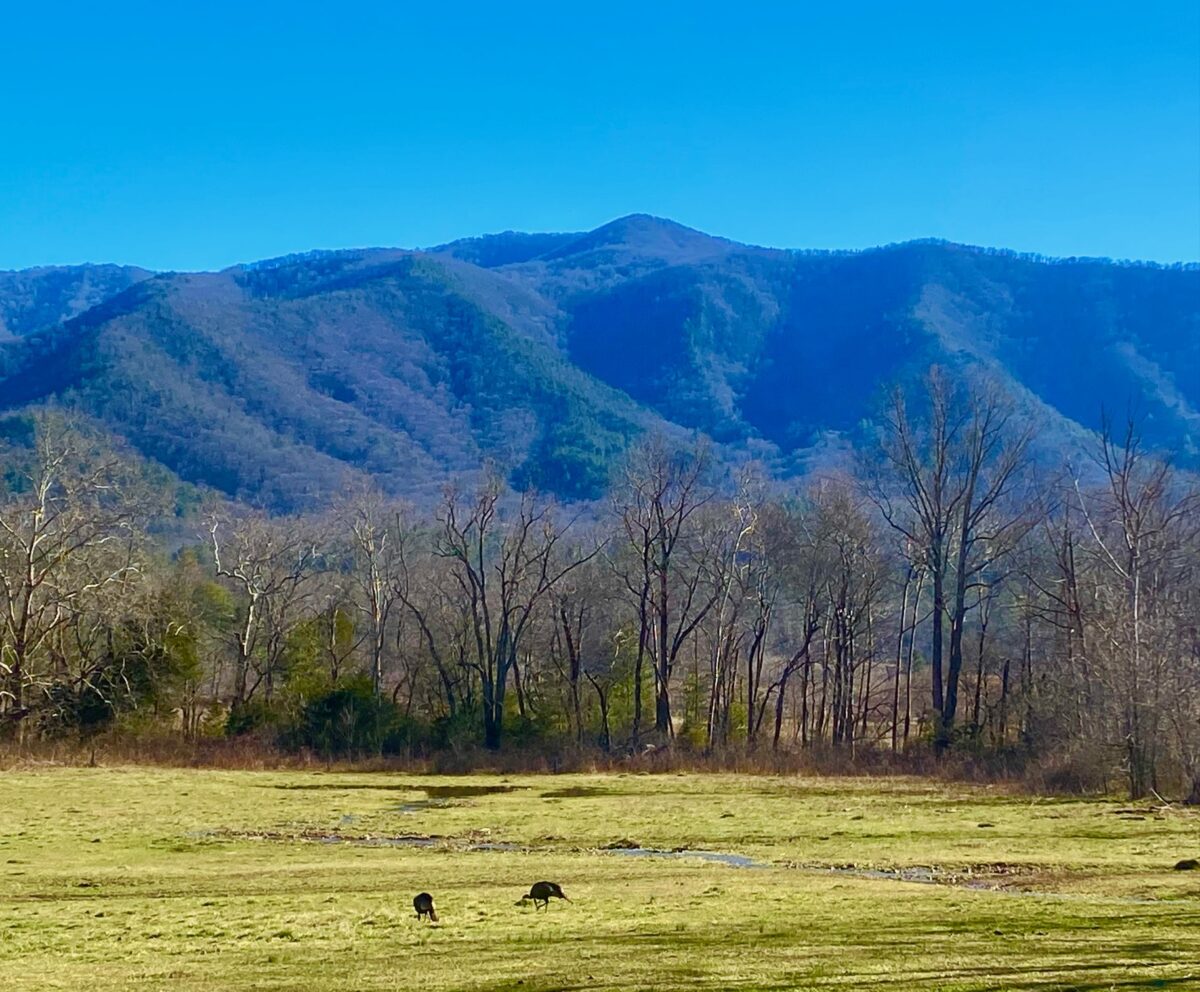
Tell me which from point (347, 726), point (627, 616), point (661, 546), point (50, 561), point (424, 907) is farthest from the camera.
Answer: point (627, 616)

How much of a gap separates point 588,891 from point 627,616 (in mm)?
53691

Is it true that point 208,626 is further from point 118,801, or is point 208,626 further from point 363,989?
point 363,989

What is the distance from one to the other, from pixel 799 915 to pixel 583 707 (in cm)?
5175

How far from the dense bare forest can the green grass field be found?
570 inches

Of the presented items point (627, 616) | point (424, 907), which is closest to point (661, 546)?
point (627, 616)

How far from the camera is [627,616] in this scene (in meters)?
78.0

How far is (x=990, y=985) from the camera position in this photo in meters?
13.7

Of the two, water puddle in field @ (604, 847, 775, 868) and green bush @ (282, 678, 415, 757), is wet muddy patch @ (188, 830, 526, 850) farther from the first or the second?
green bush @ (282, 678, 415, 757)

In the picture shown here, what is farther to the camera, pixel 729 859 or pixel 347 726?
pixel 347 726

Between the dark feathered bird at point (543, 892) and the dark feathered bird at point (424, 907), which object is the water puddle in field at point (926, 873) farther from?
the dark feathered bird at point (424, 907)

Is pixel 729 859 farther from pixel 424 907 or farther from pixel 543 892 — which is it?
pixel 424 907

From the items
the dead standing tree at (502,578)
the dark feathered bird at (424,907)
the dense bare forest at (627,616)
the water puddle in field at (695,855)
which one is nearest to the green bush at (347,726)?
the dense bare forest at (627,616)

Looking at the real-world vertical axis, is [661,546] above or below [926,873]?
above

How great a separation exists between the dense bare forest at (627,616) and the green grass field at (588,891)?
14.5 meters
